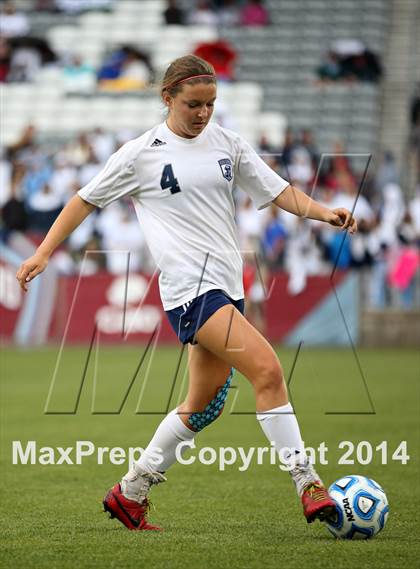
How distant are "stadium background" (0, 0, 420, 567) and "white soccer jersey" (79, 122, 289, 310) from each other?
511 mm

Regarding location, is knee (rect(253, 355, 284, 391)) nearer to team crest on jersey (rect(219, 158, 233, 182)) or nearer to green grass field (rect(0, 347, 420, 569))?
green grass field (rect(0, 347, 420, 569))

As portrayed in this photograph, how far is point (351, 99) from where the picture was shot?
2506 cm

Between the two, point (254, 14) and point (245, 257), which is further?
point (254, 14)

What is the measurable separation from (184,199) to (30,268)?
2.51 feet

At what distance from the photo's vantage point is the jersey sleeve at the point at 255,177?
230 inches

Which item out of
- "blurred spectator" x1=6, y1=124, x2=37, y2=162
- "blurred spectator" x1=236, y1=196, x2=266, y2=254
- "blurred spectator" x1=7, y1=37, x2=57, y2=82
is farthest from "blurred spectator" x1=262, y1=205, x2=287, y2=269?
"blurred spectator" x1=7, y1=37, x2=57, y2=82

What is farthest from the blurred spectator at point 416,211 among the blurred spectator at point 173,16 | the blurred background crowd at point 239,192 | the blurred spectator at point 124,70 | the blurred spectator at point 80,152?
the blurred spectator at point 173,16

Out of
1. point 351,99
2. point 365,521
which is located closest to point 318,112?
point 351,99

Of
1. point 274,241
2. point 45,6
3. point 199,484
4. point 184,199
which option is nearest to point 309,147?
point 274,241

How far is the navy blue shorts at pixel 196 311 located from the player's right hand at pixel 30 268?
0.64 meters

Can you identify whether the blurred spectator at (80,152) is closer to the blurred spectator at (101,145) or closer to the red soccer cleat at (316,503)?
the blurred spectator at (101,145)

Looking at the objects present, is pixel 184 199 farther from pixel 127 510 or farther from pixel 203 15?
pixel 203 15

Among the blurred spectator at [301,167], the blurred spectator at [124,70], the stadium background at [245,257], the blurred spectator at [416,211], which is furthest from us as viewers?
the blurred spectator at [124,70]

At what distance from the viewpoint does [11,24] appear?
1064 inches
